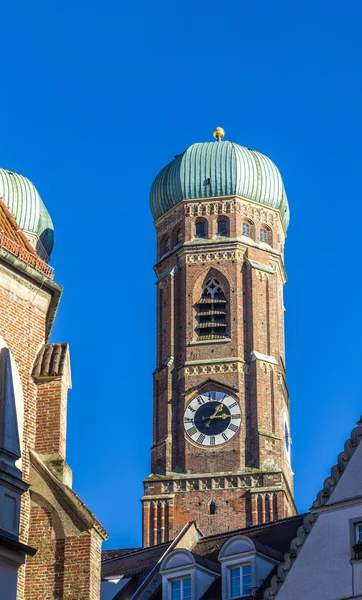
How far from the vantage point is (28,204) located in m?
75.0

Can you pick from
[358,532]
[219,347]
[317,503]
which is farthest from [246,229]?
[358,532]

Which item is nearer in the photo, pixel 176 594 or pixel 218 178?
pixel 176 594

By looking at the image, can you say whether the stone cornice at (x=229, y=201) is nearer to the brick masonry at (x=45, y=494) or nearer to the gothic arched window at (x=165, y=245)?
the gothic arched window at (x=165, y=245)

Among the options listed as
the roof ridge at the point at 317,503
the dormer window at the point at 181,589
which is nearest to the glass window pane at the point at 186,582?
the dormer window at the point at 181,589

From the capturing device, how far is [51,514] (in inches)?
877

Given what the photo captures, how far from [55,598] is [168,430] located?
4893cm

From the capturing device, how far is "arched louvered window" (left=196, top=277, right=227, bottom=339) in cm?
7281

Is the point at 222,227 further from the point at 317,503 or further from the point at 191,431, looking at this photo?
the point at 317,503

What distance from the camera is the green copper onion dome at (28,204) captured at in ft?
245

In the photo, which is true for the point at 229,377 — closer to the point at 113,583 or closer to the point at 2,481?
the point at 113,583

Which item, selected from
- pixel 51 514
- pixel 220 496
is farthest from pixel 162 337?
pixel 51 514

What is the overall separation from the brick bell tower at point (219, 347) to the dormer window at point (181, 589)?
3494 cm

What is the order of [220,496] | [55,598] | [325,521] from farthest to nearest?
1. [220,496]
2. [325,521]
3. [55,598]

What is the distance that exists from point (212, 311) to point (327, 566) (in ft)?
159
